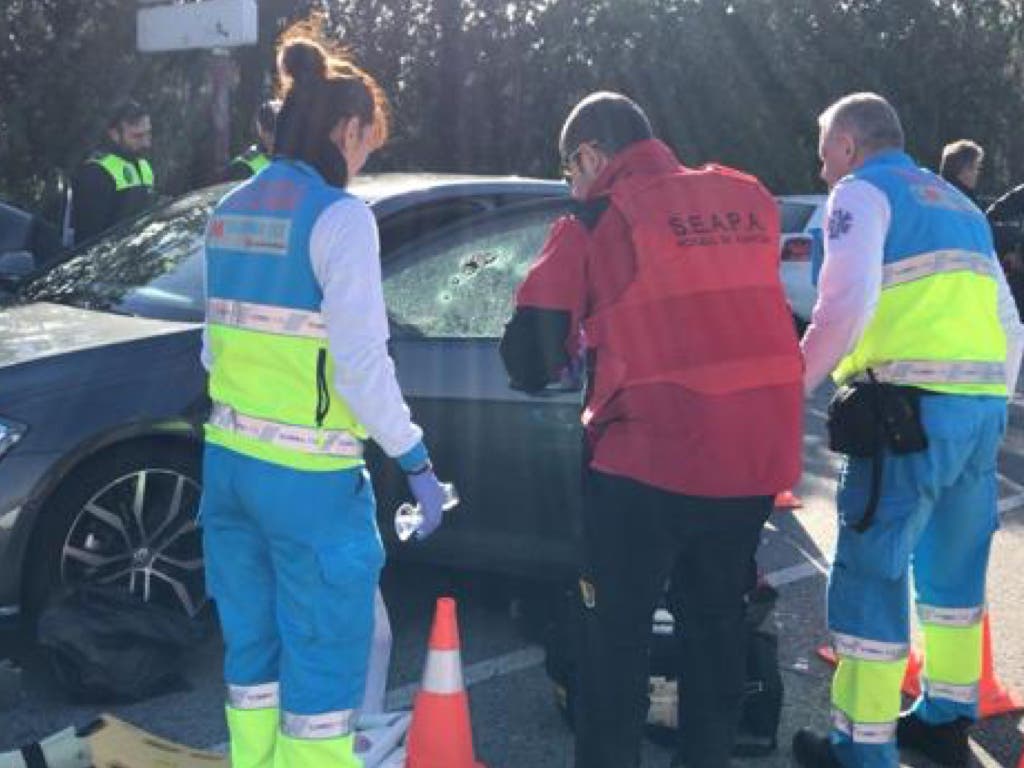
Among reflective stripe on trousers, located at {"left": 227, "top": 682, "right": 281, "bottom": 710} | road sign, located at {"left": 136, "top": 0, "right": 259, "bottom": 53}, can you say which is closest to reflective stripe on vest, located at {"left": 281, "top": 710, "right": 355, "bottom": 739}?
reflective stripe on trousers, located at {"left": 227, "top": 682, "right": 281, "bottom": 710}

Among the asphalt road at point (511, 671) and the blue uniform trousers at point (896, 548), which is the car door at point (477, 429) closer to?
the asphalt road at point (511, 671)

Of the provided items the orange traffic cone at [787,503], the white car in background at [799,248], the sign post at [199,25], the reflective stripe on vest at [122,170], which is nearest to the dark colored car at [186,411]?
the orange traffic cone at [787,503]

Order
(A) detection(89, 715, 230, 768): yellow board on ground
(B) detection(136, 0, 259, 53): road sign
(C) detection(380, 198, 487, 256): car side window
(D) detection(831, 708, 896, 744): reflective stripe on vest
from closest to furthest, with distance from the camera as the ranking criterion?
(A) detection(89, 715, 230, 768): yellow board on ground, (D) detection(831, 708, 896, 744): reflective stripe on vest, (C) detection(380, 198, 487, 256): car side window, (B) detection(136, 0, 259, 53): road sign

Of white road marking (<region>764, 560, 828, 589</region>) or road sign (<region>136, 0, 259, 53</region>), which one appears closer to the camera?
white road marking (<region>764, 560, 828, 589</region>)

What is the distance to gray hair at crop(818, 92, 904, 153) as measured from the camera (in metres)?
3.48

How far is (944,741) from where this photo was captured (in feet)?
12.3

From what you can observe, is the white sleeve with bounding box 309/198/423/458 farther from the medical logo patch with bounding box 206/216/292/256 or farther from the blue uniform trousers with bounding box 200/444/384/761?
the blue uniform trousers with bounding box 200/444/384/761

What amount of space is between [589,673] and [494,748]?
81 centimetres

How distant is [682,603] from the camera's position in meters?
3.14

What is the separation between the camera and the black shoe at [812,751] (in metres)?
3.62

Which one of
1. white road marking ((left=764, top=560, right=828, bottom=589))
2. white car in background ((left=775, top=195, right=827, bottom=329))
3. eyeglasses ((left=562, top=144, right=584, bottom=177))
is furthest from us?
white car in background ((left=775, top=195, right=827, bottom=329))

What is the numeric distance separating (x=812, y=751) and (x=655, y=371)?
4.68 ft

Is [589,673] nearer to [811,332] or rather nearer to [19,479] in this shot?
[811,332]

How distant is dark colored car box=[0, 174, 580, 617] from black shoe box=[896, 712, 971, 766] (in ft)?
4.00
